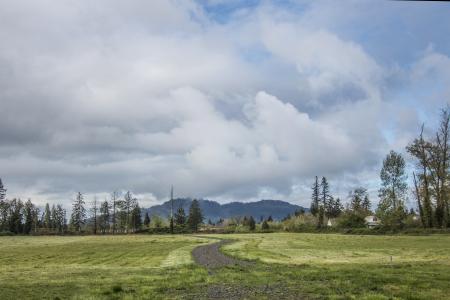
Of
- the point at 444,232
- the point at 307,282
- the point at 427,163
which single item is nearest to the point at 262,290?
the point at 307,282

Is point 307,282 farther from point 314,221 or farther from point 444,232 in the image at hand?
point 314,221

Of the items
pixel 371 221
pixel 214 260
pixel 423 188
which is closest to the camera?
pixel 214 260

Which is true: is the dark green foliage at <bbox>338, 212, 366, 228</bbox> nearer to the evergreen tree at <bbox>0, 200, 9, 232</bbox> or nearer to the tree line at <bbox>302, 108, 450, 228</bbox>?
the tree line at <bbox>302, 108, 450, 228</bbox>

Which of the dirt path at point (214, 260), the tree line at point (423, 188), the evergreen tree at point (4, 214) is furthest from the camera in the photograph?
the evergreen tree at point (4, 214)

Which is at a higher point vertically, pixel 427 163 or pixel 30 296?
pixel 427 163

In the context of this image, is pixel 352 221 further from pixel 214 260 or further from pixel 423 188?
pixel 214 260

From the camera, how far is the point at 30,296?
20281 millimetres

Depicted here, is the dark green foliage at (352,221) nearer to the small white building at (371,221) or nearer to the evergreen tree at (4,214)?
the small white building at (371,221)

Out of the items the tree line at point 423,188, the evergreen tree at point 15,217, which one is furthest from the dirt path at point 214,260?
the evergreen tree at point 15,217

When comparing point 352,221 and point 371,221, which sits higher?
point 352,221

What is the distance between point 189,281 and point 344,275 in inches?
314

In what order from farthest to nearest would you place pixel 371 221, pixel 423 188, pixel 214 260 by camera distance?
pixel 371 221, pixel 423 188, pixel 214 260

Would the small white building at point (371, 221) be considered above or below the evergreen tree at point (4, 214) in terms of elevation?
below

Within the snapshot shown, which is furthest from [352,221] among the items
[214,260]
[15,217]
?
[15,217]
